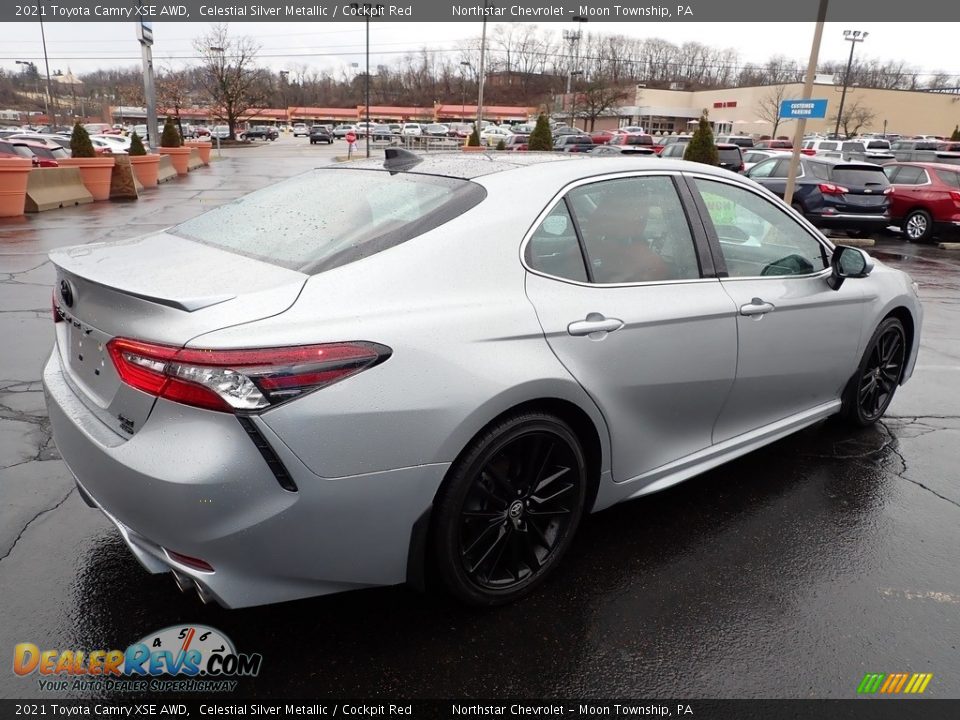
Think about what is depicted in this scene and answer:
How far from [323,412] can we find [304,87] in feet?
457

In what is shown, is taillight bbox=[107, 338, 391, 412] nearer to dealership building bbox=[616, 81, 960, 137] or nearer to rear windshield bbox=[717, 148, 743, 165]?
rear windshield bbox=[717, 148, 743, 165]

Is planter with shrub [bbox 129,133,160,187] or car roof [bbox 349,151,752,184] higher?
car roof [bbox 349,151,752,184]

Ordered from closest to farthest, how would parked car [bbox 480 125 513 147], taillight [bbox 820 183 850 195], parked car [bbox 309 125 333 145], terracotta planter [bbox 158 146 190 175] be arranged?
1. taillight [bbox 820 183 850 195]
2. terracotta planter [bbox 158 146 190 175]
3. parked car [bbox 480 125 513 147]
4. parked car [bbox 309 125 333 145]

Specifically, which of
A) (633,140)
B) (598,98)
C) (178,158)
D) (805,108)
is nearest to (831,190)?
(805,108)

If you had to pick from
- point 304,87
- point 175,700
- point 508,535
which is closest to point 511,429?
point 508,535

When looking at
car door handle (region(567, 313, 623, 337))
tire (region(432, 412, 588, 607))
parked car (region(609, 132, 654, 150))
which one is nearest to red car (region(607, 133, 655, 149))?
parked car (region(609, 132, 654, 150))

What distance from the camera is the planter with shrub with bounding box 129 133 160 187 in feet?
69.6

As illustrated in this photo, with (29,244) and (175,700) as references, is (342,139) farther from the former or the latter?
(175,700)

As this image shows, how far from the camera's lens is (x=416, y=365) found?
226 cm

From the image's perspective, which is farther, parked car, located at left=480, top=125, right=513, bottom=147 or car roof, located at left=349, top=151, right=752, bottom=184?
parked car, located at left=480, top=125, right=513, bottom=147

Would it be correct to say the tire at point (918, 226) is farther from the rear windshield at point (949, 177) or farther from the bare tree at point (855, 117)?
the bare tree at point (855, 117)

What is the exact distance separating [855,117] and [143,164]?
7639cm

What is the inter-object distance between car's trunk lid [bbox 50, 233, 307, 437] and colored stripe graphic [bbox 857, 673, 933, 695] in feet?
7.64

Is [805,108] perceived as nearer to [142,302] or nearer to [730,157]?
[730,157]
